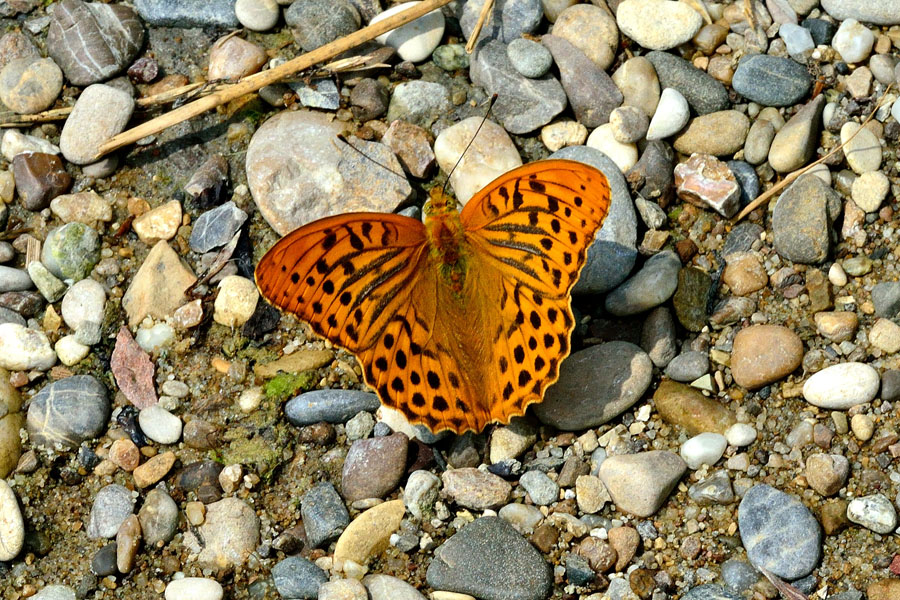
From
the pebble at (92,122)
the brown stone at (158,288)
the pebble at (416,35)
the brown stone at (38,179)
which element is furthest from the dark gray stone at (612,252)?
the brown stone at (38,179)

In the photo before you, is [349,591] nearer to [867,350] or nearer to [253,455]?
[253,455]

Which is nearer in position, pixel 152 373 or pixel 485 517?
pixel 485 517

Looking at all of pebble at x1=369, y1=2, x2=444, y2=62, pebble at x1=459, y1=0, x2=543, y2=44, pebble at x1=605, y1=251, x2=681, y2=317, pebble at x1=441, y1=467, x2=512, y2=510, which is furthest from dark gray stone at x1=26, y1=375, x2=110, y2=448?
pebble at x1=459, y1=0, x2=543, y2=44

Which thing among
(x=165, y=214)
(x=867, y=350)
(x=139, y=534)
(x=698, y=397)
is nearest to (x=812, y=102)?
(x=867, y=350)

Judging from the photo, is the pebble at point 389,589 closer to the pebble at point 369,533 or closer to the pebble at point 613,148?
the pebble at point 369,533

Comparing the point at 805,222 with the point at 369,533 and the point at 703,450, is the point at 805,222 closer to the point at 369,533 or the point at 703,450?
the point at 703,450
